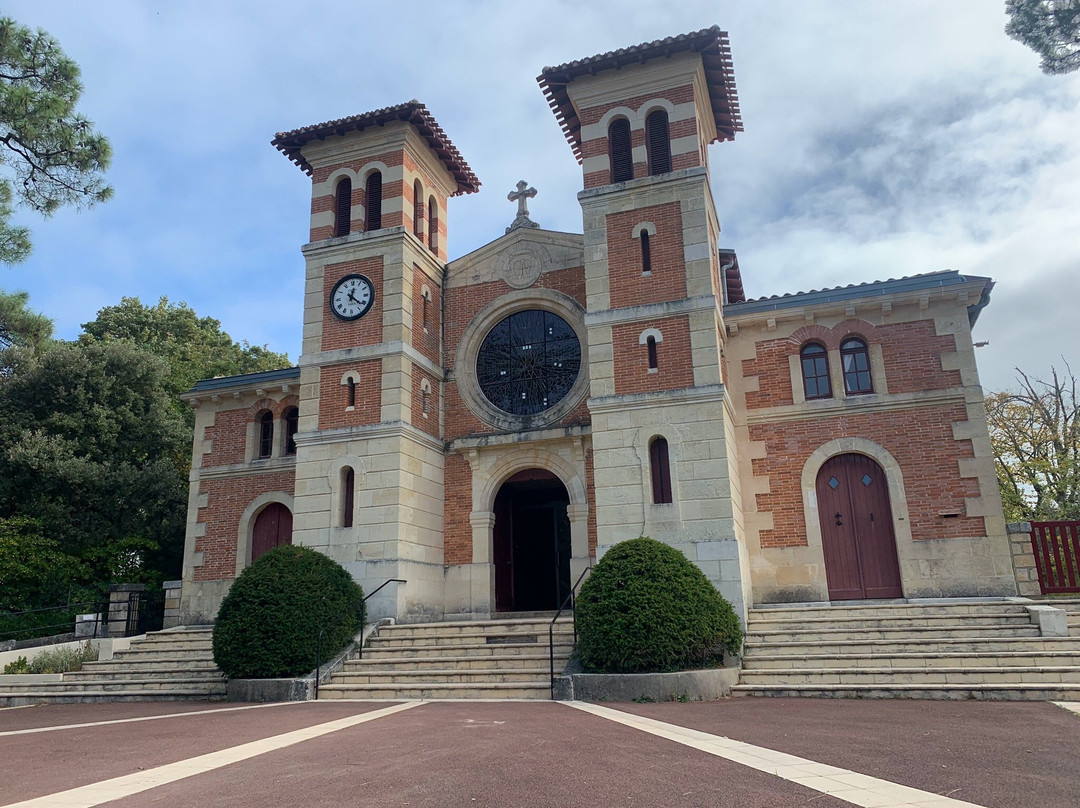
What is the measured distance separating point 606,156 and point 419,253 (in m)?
4.47

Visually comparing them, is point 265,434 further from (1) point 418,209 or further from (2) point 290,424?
(1) point 418,209

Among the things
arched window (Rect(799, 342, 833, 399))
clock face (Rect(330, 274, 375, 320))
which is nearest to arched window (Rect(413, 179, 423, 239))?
clock face (Rect(330, 274, 375, 320))

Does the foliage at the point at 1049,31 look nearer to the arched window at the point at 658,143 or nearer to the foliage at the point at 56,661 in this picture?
the arched window at the point at 658,143

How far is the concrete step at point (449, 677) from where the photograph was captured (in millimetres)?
12027

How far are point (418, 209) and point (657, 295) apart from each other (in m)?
6.49

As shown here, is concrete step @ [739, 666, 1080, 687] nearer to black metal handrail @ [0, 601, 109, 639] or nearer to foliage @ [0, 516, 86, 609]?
black metal handrail @ [0, 601, 109, 639]

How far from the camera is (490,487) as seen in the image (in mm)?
17031

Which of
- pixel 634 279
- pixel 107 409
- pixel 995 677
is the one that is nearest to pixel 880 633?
pixel 995 677

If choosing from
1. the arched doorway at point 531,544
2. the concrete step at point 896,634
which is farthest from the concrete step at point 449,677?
the arched doorway at point 531,544

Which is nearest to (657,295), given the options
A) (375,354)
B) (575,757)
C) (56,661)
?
(375,354)

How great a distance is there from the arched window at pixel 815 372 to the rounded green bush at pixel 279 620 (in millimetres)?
9401

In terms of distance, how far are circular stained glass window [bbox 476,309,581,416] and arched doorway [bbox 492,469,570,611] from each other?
157cm

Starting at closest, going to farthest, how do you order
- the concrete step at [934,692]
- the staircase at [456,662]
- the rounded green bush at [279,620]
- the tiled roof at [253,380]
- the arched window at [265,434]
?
the concrete step at [934,692] → the staircase at [456,662] → the rounded green bush at [279,620] → the tiled roof at [253,380] → the arched window at [265,434]

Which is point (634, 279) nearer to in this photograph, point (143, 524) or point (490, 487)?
point (490, 487)
